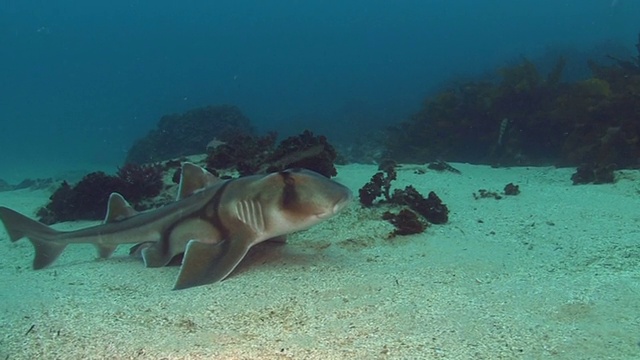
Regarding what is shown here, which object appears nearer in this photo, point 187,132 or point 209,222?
point 209,222

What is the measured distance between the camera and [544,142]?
14445 millimetres

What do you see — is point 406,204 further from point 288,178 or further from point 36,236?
point 36,236

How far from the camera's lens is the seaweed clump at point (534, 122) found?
11055mm

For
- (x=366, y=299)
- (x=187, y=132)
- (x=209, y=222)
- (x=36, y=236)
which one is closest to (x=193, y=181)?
(x=209, y=222)

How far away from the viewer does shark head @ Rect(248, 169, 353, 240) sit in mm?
4477

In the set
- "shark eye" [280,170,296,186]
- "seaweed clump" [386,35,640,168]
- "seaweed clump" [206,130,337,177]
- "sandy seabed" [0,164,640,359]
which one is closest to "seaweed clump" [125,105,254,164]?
"seaweed clump" [386,35,640,168]

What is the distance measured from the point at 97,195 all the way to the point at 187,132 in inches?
746

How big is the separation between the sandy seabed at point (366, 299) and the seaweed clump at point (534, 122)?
18.1 feet

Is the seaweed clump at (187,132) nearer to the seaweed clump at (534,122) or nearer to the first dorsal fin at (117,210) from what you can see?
the seaweed clump at (534,122)

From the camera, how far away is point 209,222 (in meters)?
4.98

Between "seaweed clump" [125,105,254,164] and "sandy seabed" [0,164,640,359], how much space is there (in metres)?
20.3

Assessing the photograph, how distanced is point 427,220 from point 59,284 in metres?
4.90

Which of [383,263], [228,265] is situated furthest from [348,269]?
[228,265]

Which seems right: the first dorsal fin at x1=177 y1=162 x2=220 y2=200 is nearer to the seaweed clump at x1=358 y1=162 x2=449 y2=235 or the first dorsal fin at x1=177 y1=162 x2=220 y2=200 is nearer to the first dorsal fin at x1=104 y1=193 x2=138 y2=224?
the first dorsal fin at x1=104 y1=193 x2=138 y2=224
